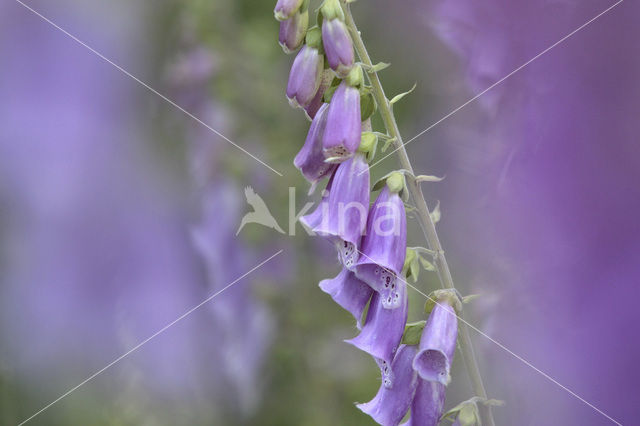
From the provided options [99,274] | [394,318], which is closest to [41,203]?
[99,274]

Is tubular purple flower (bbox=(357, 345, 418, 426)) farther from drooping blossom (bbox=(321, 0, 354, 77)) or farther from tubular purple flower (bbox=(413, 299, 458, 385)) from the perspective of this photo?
drooping blossom (bbox=(321, 0, 354, 77))

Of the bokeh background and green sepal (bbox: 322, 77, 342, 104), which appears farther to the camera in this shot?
the bokeh background

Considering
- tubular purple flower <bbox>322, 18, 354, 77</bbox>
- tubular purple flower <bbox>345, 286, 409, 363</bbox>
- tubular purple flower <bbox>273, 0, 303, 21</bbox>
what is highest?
tubular purple flower <bbox>273, 0, 303, 21</bbox>

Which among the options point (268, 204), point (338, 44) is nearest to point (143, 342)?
point (268, 204)

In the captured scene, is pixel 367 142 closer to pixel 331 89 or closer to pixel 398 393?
pixel 331 89

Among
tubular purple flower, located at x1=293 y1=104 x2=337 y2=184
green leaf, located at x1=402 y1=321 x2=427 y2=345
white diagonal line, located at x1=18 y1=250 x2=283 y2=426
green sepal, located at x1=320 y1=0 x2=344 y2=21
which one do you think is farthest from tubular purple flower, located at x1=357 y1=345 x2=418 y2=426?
white diagonal line, located at x1=18 y1=250 x2=283 y2=426

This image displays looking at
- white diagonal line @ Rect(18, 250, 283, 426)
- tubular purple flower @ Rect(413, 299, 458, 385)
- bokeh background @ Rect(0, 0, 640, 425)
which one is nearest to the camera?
tubular purple flower @ Rect(413, 299, 458, 385)
